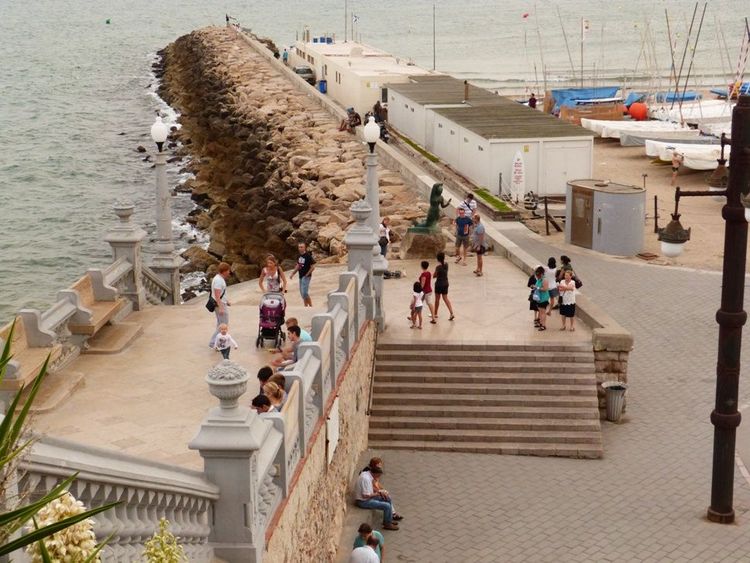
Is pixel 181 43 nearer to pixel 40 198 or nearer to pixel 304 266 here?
pixel 40 198

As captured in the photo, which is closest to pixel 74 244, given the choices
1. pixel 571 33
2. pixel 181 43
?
pixel 181 43

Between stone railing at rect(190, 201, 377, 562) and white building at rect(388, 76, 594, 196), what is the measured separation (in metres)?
14.7

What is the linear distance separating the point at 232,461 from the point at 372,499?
6.48 metres

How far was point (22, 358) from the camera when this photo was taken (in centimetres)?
1471

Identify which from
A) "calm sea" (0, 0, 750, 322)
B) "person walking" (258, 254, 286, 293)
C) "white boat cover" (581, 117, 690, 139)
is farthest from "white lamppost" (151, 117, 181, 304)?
"white boat cover" (581, 117, 690, 139)

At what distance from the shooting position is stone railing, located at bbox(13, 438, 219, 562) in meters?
6.57

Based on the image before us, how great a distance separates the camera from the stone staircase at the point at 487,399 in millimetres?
18312

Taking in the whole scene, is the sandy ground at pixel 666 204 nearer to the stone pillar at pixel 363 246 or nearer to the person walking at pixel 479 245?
the person walking at pixel 479 245

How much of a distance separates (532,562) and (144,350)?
20.0 feet

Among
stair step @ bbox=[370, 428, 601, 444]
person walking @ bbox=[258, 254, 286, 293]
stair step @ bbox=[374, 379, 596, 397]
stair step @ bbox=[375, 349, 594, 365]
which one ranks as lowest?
stair step @ bbox=[370, 428, 601, 444]

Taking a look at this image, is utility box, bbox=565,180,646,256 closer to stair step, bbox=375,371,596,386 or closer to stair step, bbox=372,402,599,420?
stair step, bbox=375,371,596,386

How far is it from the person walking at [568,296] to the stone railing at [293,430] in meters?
3.07

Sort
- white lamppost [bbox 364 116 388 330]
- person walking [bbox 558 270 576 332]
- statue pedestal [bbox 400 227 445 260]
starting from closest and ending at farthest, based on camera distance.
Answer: person walking [bbox 558 270 576 332] < white lamppost [bbox 364 116 388 330] < statue pedestal [bbox 400 227 445 260]

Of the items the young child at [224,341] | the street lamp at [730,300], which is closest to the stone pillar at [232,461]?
the young child at [224,341]
